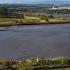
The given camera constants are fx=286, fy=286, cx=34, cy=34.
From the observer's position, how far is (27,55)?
1245 centimetres

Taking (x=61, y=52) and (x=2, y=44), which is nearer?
(x=61, y=52)

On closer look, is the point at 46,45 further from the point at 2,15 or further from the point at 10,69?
the point at 2,15

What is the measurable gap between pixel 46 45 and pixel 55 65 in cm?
729

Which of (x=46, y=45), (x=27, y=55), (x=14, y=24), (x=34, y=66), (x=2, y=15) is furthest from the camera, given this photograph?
(x=2, y=15)

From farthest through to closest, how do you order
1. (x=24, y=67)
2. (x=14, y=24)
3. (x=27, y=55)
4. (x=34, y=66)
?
(x=14, y=24) < (x=27, y=55) < (x=34, y=66) < (x=24, y=67)

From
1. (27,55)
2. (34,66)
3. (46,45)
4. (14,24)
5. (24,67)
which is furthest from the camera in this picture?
(14,24)

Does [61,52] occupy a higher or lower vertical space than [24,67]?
lower

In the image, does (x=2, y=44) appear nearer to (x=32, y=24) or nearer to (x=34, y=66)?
(x=34, y=66)

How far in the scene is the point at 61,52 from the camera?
13.2 m

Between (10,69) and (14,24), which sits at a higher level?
(10,69)

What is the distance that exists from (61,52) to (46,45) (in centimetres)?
250

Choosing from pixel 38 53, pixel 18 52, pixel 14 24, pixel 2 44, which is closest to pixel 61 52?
pixel 38 53

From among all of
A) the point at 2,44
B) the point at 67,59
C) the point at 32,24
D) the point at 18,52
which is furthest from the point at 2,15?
the point at 67,59

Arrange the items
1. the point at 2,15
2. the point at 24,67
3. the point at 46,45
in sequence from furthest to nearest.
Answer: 1. the point at 2,15
2. the point at 46,45
3. the point at 24,67
